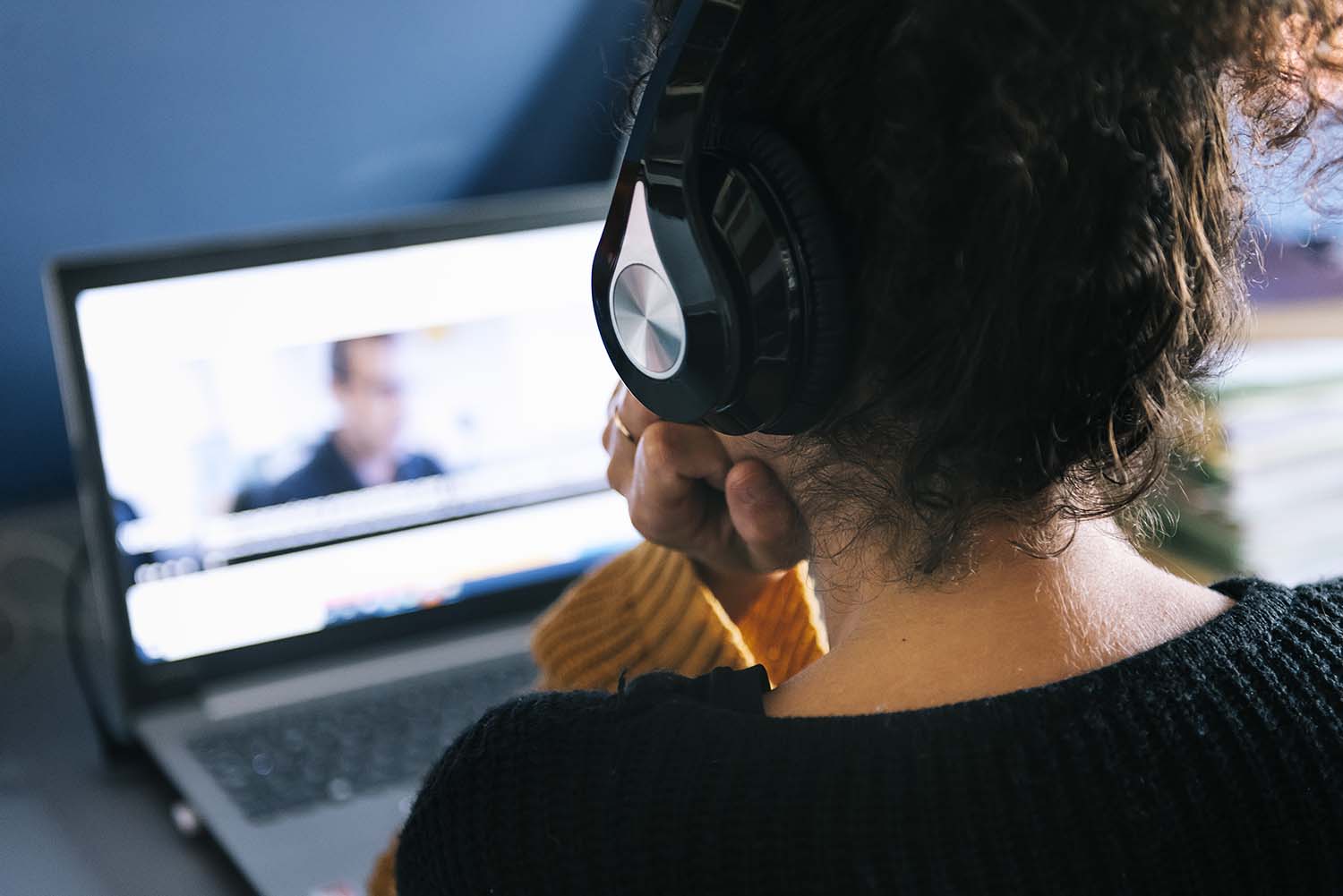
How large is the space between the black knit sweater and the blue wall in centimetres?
78

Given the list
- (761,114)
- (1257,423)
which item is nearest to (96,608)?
(761,114)

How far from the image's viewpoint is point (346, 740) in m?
1.02

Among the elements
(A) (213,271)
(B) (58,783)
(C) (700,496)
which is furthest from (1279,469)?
(B) (58,783)

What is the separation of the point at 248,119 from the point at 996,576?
95cm

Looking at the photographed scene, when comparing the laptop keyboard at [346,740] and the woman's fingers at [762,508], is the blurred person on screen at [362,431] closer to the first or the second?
the laptop keyboard at [346,740]

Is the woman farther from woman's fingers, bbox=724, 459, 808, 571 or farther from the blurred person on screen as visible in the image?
the blurred person on screen

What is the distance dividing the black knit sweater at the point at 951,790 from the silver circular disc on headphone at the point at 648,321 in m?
0.13

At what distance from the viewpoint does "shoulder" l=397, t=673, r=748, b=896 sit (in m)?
0.50

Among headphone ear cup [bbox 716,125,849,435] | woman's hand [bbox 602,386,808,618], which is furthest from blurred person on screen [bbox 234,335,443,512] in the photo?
headphone ear cup [bbox 716,125,849,435]

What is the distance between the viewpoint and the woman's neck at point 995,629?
1.68ft

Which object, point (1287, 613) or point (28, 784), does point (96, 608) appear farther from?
point (1287, 613)

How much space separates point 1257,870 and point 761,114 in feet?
1.09

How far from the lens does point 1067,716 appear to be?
483 millimetres

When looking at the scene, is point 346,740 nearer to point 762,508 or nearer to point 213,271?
point 213,271
